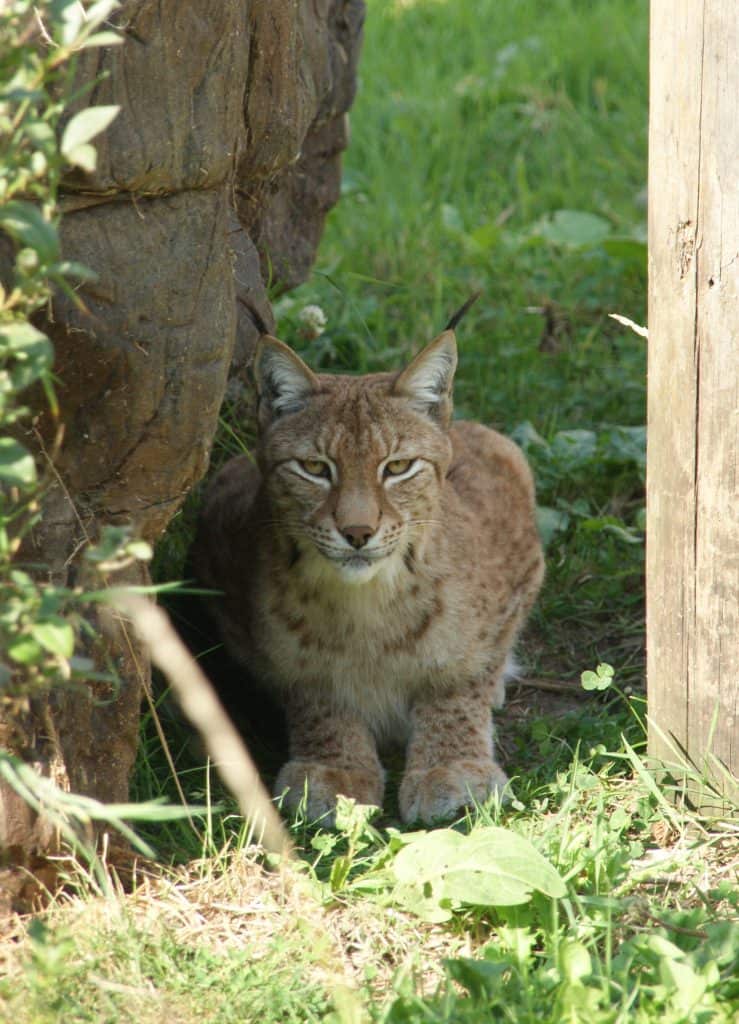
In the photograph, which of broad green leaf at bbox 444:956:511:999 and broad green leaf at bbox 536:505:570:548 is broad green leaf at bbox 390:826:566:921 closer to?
broad green leaf at bbox 444:956:511:999

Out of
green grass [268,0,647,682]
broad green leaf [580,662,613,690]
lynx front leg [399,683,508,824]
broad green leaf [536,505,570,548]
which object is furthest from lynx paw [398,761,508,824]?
broad green leaf [536,505,570,548]

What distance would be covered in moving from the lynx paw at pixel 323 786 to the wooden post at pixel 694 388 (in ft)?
2.72

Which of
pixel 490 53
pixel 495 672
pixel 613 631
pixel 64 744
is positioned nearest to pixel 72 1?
pixel 64 744

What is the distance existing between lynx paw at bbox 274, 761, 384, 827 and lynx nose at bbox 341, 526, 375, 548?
65 centimetres

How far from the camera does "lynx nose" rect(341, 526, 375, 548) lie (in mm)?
3764

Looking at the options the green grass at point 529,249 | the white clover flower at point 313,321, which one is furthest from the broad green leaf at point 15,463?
the white clover flower at point 313,321

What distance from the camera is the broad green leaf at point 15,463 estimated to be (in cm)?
214

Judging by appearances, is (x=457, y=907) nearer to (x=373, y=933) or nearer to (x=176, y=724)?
(x=373, y=933)

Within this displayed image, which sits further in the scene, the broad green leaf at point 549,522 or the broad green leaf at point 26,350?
the broad green leaf at point 549,522

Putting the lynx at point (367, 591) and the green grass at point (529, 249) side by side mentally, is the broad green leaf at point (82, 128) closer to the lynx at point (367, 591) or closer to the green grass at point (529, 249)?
the lynx at point (367, 591)

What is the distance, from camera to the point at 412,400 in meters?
4.10

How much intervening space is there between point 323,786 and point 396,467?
0.90 meters

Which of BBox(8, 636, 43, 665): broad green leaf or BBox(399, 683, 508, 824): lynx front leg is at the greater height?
BBox(8, 636, 43, 665): broad green leaf

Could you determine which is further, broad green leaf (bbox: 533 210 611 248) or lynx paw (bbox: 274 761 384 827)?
broad green leaf (bbox: 533 210 611 248)
